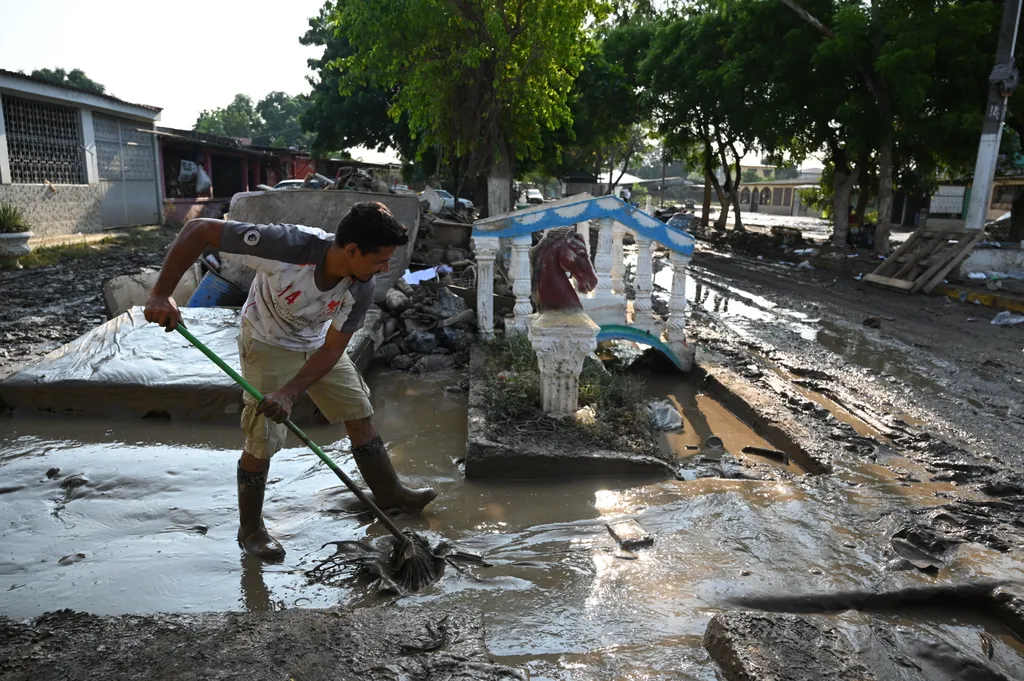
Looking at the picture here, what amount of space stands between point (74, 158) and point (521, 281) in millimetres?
15133

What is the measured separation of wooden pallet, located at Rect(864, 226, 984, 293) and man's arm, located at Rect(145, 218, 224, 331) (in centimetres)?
1179

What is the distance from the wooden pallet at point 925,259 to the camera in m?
11.4

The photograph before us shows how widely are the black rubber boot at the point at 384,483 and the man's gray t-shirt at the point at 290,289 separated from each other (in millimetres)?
605

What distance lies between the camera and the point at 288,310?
2943 mm

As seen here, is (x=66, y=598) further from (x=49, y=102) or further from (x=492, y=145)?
(x=49, y=102)

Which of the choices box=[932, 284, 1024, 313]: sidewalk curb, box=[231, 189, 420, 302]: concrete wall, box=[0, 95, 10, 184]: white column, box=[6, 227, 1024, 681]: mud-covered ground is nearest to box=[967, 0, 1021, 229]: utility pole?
box=[932, 284, 1024, 313]: sidewalk curb

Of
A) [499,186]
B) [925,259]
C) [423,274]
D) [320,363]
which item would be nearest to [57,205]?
[499,186]

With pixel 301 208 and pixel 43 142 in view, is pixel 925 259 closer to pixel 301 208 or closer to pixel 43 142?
pixel 301 208

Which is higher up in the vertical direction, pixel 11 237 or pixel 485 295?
pixel 11 237

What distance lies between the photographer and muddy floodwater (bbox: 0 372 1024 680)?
248 cm

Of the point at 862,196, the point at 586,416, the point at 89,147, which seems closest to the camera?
the point at 586,416

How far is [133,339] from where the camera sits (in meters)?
5.14

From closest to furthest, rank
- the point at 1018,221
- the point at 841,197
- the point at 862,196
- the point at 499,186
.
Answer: the point at 499,186
the point at 1018,221
the point at 841,197
the point at 862,196

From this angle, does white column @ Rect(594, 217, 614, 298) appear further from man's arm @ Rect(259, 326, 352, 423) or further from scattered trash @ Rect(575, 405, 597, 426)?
man's arm @ Rect(259, 326, 352, 423)
